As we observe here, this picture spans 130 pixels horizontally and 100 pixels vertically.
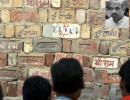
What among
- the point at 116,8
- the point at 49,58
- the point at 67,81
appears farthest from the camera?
the point at 49,58

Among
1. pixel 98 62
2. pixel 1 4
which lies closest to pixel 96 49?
pixel 98 62

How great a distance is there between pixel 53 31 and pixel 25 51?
424mm

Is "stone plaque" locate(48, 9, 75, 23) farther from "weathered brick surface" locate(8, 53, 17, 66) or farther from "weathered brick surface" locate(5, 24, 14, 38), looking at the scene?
"weathered brick surface" locate(8, 53, 17, 66)

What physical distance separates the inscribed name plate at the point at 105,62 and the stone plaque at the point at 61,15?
21.5 inches

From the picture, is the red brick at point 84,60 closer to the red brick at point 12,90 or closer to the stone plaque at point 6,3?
the red brick at point 12,90

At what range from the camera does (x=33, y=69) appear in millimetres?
5555

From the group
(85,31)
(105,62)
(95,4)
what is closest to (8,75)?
(85,31)

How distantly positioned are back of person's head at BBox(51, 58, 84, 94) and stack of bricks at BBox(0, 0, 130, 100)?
92.5 inches

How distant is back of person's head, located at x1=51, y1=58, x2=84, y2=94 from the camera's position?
2.97m

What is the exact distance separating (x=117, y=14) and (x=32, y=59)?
1143 mm

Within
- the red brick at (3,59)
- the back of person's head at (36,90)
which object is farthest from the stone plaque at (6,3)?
the back of person's head at (36,90)

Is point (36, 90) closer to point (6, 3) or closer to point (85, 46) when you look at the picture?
point (85, 46)

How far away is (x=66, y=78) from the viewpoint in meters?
2.99

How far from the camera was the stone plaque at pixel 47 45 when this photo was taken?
215 inches
